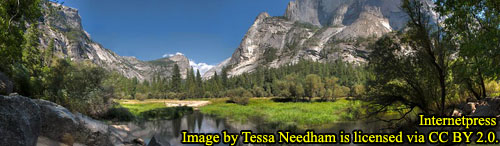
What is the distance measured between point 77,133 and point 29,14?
24.4ft

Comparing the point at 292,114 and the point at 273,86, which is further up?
the point at 273,86

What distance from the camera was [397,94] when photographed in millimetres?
13891

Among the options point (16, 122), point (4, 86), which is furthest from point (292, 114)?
point (16, 122)

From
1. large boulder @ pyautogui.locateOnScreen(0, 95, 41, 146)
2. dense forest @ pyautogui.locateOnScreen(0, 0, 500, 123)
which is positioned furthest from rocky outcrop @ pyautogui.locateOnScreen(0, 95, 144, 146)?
dense forest @ pyautogui.locateOnScreen(0, 0, 500, 123)

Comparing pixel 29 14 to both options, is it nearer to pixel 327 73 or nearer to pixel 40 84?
pixel 40 84

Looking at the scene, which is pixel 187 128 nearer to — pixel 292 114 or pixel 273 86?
pixel 292 114

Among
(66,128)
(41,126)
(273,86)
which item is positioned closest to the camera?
(41,126)

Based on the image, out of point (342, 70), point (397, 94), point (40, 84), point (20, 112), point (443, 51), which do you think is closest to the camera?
point (20, 112)

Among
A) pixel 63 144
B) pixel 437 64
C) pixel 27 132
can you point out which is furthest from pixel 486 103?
pixel 63 144

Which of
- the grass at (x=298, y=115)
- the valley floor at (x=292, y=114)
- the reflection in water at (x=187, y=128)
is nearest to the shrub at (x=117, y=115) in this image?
the reflection in water at (x=187, y=128)

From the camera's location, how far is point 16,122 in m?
5.42

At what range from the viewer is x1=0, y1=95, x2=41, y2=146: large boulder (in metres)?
5.11

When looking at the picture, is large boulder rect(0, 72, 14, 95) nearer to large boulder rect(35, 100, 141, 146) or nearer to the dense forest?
the dense forest

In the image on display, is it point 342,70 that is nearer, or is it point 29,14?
point 29,14
